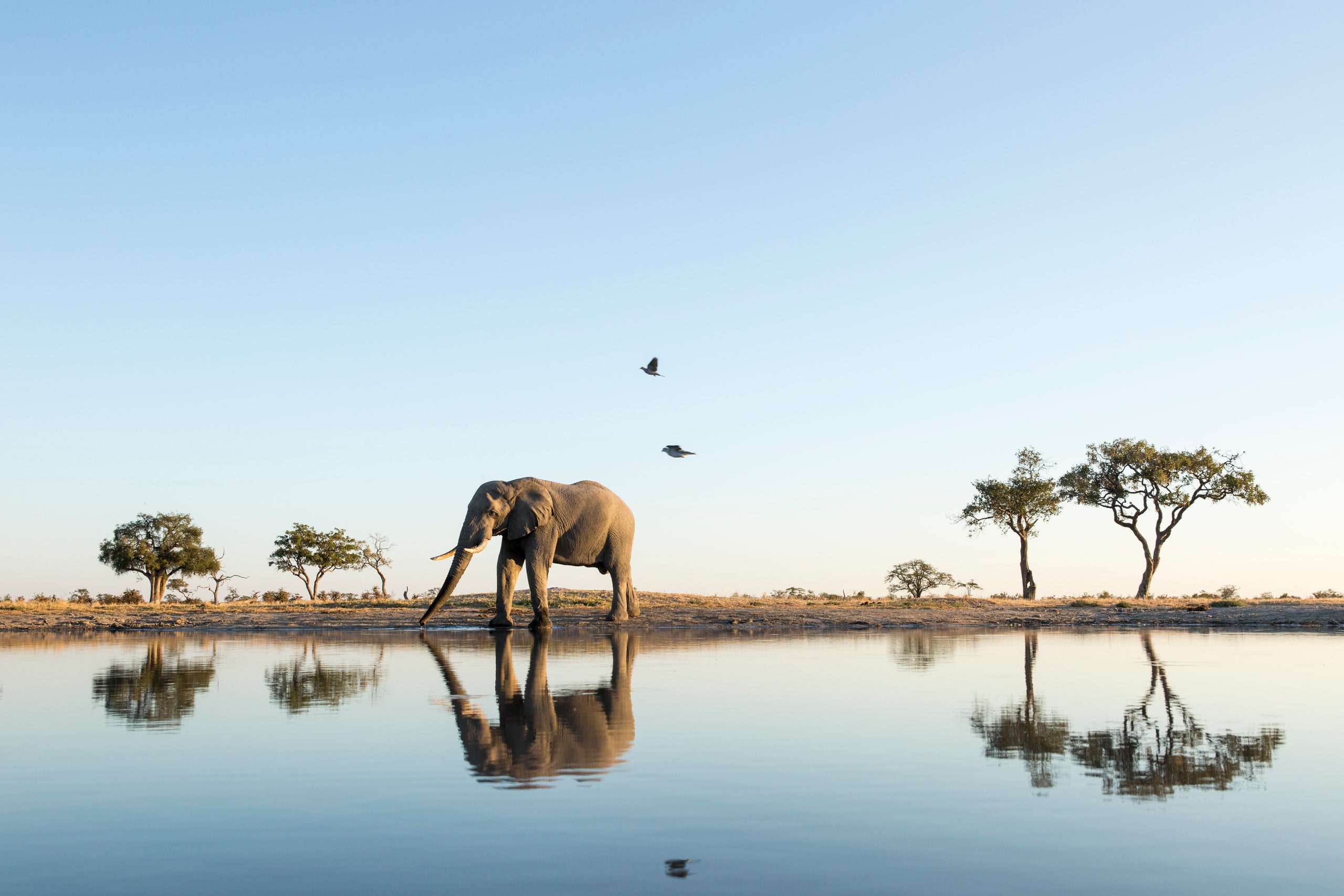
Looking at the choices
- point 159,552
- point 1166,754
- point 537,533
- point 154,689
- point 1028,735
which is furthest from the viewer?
point 159,552

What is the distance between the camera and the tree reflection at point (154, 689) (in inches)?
474

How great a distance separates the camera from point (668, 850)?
6152 mm

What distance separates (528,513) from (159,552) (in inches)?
1653

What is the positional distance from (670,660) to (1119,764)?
1155 cm

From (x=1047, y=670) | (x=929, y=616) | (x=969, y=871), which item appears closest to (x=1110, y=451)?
(x=929, y=616)

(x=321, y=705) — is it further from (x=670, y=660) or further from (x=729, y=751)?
(x=670, y=660)

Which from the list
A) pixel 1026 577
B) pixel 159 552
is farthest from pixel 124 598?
pixel 1026 577

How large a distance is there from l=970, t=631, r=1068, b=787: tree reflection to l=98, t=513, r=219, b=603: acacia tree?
199 feet

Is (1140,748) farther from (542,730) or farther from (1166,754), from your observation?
(542,730)

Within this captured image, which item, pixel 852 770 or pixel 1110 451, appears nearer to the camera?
pixel 852 770

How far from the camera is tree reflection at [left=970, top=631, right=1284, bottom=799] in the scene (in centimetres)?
815

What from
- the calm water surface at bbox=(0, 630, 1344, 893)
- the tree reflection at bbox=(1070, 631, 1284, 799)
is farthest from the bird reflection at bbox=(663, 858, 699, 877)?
the tree reflection at bbox=(1070, 631, 1284, 799)

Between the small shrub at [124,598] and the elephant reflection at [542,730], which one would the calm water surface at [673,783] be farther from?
the small shrub at [124,598]

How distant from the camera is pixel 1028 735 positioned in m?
10.4
